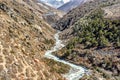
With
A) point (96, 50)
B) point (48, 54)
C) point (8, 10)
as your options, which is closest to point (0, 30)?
point (48, 54)

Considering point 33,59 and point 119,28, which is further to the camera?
point 119,28

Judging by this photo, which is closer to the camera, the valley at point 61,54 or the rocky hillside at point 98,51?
the valley at point 61,54

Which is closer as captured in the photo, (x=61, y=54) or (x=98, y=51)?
(x=98, y=51)

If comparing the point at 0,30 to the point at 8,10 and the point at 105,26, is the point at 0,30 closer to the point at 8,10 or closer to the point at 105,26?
the point at 8,10

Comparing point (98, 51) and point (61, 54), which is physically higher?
point (98, 51)

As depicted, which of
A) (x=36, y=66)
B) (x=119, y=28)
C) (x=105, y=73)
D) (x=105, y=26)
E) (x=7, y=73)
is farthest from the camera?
(x=105, y=26)

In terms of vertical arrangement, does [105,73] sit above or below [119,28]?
below

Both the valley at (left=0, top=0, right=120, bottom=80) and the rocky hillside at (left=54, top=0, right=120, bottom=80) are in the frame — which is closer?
the valley at (left=0, top=0, right=120, bottom=80)

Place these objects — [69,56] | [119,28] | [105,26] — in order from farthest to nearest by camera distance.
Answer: [105,26] → [119,28] → [69,56]

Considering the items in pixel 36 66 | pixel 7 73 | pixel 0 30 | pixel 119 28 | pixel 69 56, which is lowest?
pixel 7 73

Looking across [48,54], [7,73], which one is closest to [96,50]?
[48,54]
